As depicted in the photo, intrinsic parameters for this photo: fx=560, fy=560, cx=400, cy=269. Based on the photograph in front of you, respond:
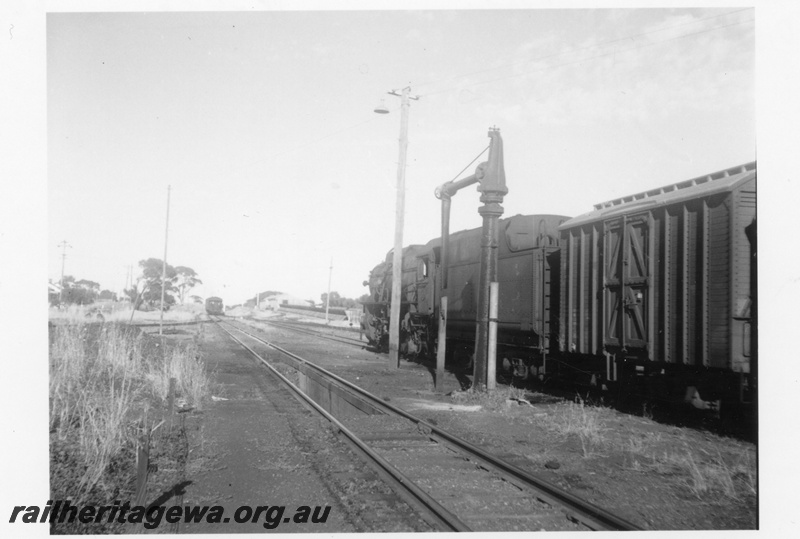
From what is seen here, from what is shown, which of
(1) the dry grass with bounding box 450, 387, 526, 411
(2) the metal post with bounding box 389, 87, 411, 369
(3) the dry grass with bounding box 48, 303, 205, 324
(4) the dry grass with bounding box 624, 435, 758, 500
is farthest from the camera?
(3) the dry grass with bounding box 48, 303, 205, 324

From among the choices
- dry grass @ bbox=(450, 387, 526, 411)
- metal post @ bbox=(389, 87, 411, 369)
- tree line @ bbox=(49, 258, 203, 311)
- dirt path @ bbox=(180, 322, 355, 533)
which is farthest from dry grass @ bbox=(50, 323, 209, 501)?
tree line @ bbox=(49, 258, 203, 311)

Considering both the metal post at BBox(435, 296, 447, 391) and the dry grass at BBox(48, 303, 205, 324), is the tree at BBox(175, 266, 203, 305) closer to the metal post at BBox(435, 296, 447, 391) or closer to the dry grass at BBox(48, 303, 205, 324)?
the dry grass at BBox(48, 303, 205, 324)

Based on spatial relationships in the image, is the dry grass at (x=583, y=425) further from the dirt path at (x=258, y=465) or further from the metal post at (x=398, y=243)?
the metal post at (x=398, y=243)

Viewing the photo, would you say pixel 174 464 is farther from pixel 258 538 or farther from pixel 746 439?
pixel 746 439

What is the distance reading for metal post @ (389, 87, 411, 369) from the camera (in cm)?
1595

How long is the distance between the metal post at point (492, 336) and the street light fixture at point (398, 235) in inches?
203

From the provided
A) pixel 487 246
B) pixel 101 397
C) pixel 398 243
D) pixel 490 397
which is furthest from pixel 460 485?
pixel 398 243

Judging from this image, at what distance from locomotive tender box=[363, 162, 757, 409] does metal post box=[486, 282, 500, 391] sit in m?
0.81

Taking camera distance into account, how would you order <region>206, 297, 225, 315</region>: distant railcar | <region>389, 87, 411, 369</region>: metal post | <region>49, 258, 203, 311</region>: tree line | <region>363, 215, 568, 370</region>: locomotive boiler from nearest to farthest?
<region>363, 215, 568, 370</region>: locomotive boiler
<region>389, 87, 411, 369</region>: metal post
<region>49, 258, 203, 311</region>: tree line
<region>206, 297, 225, 315</region>: distant railcar

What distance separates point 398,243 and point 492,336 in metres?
5.99

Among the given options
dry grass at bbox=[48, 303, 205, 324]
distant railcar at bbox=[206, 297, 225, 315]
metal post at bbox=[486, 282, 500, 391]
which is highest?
metal post at bbox=[486, 282, 500, 391]

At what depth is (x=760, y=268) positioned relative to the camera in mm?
5207

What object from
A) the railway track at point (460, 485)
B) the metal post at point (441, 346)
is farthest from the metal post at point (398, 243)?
the railway track at point (460, 485)

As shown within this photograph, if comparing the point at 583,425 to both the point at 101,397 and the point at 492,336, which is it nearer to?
the point at 492,336
